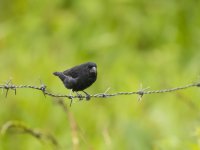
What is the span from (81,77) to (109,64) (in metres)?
6.48

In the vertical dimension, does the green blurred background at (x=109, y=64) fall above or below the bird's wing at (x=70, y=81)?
above

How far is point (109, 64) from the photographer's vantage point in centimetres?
1177

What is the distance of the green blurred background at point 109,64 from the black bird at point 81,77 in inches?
52.2

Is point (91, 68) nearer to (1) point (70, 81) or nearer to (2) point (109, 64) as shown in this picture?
(1) point (70, 81)

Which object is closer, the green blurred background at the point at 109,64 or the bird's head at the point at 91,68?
the bird's head at the point at 91,68

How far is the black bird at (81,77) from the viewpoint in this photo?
17.2 ft

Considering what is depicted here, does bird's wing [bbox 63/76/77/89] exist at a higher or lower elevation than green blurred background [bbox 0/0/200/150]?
lower

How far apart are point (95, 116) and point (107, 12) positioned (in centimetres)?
412

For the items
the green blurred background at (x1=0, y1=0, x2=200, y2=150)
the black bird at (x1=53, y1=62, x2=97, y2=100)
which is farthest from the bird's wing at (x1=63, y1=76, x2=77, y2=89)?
the green blurred background at (x1=0, y1=0, x2=200, y2=150)

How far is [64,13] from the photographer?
14.0 meters

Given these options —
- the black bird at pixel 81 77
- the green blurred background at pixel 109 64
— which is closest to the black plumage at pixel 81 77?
the black bird at pixel 81 77

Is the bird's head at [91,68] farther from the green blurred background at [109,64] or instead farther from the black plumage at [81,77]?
the green blurred background at [109,64]

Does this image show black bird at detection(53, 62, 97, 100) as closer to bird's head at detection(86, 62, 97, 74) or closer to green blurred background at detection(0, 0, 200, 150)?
bird's head at detection(86, 62, 97, 74)

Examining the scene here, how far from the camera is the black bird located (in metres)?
5.24
